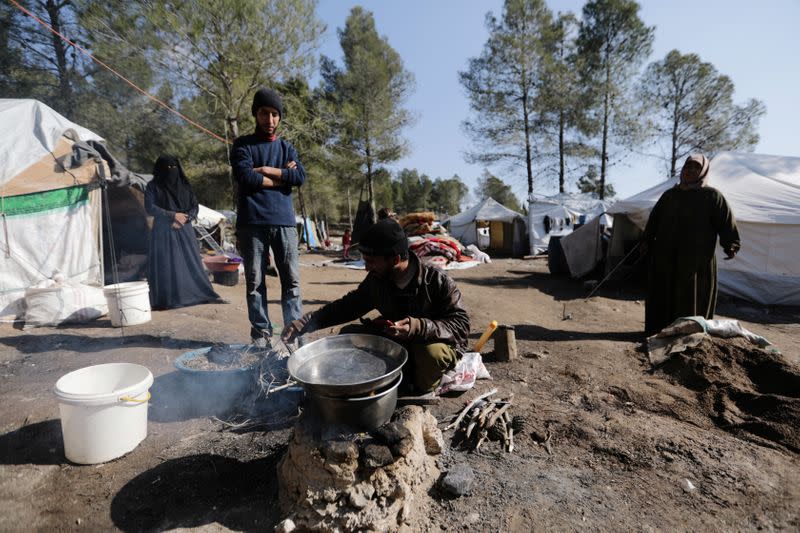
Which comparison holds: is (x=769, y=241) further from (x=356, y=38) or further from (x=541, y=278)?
(x=356, y=38)

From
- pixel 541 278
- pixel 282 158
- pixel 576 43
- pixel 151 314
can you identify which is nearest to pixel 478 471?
pixel 282 158

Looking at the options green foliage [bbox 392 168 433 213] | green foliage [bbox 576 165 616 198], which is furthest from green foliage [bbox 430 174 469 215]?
green foliage [bbox 576 165 616 198]

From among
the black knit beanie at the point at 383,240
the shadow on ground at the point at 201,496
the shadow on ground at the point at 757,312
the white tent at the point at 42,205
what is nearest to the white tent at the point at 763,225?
the shadow on ground at the point at 757,312

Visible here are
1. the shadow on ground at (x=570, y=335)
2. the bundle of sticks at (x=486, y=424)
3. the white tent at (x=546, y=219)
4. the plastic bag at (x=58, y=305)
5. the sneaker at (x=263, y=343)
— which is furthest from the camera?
the white tent at (x=546, y=219)

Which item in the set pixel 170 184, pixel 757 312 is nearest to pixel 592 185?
pixel 757 312

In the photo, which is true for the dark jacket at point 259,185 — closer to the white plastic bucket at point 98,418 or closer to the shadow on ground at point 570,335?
the white plastic bucket at point 98,418

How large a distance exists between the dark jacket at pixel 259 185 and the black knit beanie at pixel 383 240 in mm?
1427

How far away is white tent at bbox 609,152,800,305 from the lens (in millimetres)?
6551

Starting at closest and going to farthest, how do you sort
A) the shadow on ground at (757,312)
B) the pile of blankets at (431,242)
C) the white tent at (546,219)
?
the shadow on ground at (757,312), the pile of blankets at (431,242), the white tent at (546,219)

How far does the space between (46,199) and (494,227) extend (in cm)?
1461

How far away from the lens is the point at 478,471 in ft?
7.15

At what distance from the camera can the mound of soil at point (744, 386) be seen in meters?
2.54

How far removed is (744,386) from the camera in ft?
10.4

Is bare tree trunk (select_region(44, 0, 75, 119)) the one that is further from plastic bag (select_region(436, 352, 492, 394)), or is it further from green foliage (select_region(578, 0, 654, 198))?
green foliage (select_region(578, 0, 654, 198))
